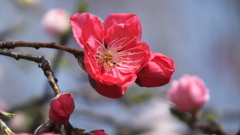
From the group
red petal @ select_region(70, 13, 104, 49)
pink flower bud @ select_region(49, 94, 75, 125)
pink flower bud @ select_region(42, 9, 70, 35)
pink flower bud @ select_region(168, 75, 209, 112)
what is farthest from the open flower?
pink flower bud @ select_region(42, 9, 70, 35)

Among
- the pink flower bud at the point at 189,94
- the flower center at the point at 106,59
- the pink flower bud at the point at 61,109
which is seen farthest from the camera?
the pink flower bud at the point at 189,94

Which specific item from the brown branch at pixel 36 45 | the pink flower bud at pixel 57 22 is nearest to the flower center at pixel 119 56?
the brown branch at pixel 36 45

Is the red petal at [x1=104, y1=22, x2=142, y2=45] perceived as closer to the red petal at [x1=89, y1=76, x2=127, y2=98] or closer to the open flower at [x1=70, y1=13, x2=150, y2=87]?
the open flower at [x1=70, y1=13, x2=150, y2=87]

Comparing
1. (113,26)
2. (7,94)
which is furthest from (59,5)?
(113,26)

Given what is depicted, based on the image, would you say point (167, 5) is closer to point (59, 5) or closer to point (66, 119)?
point (59, 5)

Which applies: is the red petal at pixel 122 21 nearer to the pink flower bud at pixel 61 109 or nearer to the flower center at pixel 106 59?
the flower center at pixel 106 59

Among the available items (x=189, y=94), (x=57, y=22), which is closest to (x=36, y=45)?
(x=189, y=94)

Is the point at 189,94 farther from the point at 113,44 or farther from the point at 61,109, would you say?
the point at 61,109
